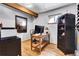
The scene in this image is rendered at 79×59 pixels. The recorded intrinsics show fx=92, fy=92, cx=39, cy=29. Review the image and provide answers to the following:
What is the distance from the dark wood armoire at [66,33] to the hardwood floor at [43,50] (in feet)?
0.30

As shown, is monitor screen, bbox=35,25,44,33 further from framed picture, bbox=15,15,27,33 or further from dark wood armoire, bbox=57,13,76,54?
dark wood armoire, bbox=57,13,76,54

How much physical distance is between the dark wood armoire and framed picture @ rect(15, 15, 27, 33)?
65 cm

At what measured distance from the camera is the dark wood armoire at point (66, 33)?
1.63 metres

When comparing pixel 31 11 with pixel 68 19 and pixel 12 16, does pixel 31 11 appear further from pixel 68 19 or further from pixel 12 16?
pixel 68 19

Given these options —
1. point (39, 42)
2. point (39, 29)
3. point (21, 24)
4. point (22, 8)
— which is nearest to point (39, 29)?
point (39, 29)

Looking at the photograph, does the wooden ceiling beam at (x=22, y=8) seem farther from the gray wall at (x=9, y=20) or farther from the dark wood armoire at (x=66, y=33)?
the dark wood armoire at (x=66, y=33)

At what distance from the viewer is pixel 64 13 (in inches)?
63.5

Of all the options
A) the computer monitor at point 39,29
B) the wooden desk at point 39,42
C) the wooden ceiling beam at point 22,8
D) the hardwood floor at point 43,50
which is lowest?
the hardwood floor at point 43,50

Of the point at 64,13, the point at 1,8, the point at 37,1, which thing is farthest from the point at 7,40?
the point at 64,13

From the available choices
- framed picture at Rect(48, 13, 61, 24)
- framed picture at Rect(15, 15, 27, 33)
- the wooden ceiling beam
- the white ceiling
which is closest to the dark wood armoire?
framed picture at Rect(48, 13, 61, 24)

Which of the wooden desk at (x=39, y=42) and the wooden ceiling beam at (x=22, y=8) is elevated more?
the wooden ceiling beam at (x=22, y=8)

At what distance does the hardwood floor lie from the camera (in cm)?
166

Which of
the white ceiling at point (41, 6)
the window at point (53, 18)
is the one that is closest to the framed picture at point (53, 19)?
the window at point (53, 18)

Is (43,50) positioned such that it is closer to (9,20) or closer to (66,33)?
(66,33)
